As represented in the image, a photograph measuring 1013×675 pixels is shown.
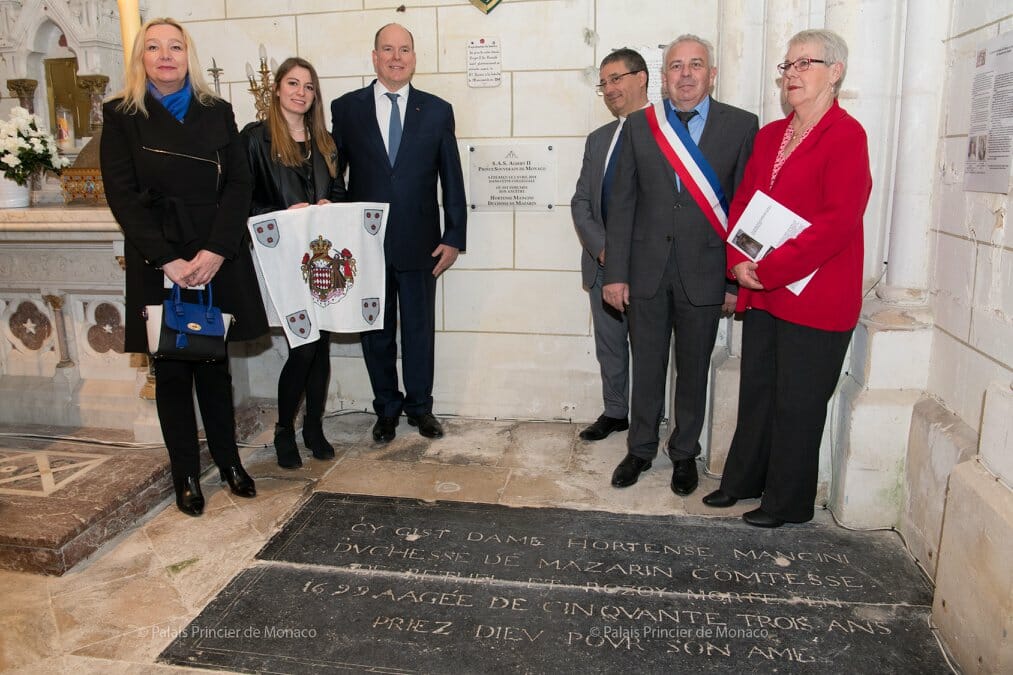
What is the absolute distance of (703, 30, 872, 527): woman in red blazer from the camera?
2.68 metres

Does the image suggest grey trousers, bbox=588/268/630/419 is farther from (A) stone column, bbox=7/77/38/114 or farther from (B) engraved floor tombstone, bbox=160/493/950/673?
(A) stone column, bbox=7/77/38/114

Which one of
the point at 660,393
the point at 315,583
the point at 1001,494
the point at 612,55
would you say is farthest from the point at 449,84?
the point at 1001,494

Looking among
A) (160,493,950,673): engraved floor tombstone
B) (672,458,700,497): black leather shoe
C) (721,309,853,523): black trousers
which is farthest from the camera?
(672,458,700,497): black leather shoe

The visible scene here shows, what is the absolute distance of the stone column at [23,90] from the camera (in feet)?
14.0

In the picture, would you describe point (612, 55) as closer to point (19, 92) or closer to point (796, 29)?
point (796, 29)

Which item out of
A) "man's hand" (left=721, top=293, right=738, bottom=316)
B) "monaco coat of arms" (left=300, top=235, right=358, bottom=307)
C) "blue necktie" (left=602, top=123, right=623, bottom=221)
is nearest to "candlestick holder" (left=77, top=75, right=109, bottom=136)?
"monaco coat of arms" (left=300, top=235, right=358, bottom=307)

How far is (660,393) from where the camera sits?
344cm

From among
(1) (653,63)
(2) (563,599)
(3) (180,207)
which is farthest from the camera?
(1) (653,63)

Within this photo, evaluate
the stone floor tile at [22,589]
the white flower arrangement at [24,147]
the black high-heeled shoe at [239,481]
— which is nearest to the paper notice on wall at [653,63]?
the black high-heeled shoe at [239,481]

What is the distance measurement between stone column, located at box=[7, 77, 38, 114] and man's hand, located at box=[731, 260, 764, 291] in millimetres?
3756

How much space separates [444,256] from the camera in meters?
3.96

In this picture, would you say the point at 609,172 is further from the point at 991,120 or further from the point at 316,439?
the point at 316,439

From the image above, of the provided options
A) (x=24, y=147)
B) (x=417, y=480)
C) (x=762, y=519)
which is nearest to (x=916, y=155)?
(x=762, y=519)

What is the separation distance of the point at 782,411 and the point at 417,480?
1.56m
